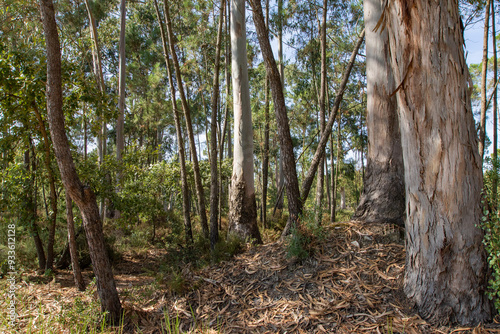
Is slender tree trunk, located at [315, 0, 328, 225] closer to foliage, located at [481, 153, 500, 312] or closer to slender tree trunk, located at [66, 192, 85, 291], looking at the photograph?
foliage, located at [481, 153, 500, 312]

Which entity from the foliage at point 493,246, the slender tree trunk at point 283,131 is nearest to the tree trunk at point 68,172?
the slender tree trunk at point 283,131

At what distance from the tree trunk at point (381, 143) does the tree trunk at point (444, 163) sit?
117 centimetres

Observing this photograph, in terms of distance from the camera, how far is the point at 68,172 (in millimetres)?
3098

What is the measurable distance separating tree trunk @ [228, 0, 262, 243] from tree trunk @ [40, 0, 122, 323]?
2.45 metres

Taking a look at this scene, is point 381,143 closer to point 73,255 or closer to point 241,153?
point 241,153

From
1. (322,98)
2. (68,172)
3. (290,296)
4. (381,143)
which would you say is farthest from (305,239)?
(322,98)

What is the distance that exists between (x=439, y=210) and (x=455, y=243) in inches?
10.2

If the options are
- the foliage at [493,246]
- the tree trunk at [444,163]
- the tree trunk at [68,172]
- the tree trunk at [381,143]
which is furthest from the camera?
the tree trunk at [381,143]

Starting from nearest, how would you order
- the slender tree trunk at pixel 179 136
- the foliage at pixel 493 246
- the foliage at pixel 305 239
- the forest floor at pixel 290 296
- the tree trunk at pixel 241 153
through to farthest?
the foliage at pixel 493 246, the forest floor at pixel 290 296, the foliage at pixel 305 239, the tree trunk at pixel 241 153, the slender tree trunk at pixel 179 136

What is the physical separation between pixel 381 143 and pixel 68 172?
3.49 metres

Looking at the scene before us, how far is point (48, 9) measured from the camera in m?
3.15

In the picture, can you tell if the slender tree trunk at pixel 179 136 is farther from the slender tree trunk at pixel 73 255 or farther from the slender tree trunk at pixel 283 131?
the slender tree trunk at pixel 283 131

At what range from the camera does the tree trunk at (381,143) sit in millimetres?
3510

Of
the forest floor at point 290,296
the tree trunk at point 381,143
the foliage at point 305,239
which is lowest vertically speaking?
the forest floor at point 290,296
